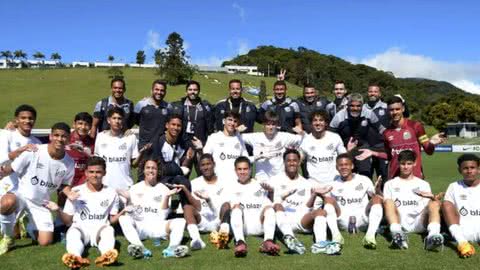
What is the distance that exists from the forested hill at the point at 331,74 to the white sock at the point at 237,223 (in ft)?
247

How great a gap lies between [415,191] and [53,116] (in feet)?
170

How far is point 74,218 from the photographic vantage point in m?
6.02

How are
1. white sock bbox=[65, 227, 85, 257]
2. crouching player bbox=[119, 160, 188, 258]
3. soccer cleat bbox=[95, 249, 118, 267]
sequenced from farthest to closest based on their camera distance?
1. crouching player bbox=[119, 160, 188, 258]
2. white sock bbox=[65, 227, 85, 257]
3. soccer cleat bbox=[95, 249, 118, 267]

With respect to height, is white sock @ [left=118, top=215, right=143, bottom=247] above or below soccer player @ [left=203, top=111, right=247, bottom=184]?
below

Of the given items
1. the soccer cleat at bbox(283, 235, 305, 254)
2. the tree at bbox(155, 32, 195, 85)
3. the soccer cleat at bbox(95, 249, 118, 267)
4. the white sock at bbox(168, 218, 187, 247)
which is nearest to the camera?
the soccer cleat at bbox(95, 249, 118, 267)

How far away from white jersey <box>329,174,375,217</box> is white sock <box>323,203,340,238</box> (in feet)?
1.33

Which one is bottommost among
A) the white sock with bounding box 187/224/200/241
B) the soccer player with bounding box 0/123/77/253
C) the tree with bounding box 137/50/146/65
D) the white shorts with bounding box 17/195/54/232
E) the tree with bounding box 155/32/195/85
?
the white sock with bounding box 187/224/200/241

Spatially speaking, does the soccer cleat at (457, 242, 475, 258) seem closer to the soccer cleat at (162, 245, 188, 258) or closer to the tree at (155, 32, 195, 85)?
the soccer cleat at (162, 245, 188, 258)

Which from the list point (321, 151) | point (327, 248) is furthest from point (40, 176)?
point (321, 151)

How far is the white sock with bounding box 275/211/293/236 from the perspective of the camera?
5.99 metres

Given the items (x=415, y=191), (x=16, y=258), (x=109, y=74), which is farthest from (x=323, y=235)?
(x=109, y=74)

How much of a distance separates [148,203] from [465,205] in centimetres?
429

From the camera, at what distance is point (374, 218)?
20.2 ft

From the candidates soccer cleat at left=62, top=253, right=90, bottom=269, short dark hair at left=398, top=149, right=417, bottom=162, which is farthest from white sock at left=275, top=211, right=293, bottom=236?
soccer cleat at left=62, top=253, right=90, bottom=269
